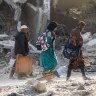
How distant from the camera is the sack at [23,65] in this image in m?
13.3

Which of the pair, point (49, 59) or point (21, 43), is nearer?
point (49, 59)

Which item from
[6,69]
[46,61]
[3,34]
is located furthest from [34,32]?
[46,61]

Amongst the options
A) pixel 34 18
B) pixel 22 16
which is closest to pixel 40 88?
pixel 34 18

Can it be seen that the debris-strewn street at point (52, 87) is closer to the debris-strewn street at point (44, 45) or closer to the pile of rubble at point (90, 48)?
the debris-strewn street at point (44, 45)

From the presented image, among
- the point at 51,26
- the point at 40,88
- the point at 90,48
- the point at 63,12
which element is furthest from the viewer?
the point at 63,12

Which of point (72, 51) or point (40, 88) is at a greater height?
point (72, 51)

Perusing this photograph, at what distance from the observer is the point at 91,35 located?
67.5ft

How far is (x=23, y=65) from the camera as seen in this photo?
1345 cm

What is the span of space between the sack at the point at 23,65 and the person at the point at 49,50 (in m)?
0.57

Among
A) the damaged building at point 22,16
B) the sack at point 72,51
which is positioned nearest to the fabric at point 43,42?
the sack at point 72,51

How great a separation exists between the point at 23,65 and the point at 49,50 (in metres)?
0.99

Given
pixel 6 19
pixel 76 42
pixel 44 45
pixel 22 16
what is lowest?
pixel 44 45

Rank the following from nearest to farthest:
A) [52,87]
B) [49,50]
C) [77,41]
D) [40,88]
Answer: [40,88] < [52,87] < [77,41] < [49,50]

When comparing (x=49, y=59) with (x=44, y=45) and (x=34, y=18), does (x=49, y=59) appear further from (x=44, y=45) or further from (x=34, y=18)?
(x=34, y=18)
